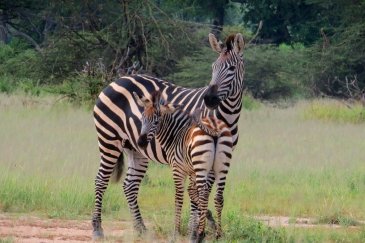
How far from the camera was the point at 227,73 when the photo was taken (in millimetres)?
8375

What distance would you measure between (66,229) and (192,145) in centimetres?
181

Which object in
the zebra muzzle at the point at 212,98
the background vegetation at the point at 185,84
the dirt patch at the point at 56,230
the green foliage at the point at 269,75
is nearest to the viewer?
the zebra muzzle at the point at 212,98

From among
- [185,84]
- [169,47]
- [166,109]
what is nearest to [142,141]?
[166,109]

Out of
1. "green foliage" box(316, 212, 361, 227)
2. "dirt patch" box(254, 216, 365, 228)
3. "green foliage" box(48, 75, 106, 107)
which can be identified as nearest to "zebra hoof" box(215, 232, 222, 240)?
"dirt patch" box(254, 216, 365, 228)

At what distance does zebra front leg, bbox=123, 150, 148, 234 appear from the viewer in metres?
8.91

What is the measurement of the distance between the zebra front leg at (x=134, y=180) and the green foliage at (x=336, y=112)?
11614mm

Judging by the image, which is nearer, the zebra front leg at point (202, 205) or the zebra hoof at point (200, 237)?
the zebra front leg at point (202, 205)

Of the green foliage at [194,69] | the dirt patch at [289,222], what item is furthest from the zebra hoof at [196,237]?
the green foliage at [194,69]

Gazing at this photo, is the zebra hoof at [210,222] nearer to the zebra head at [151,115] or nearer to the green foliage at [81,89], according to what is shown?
the zebra head at [151,115]

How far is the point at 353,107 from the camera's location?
871 inches

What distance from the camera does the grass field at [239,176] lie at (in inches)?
377

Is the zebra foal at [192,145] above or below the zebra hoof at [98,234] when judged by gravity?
above

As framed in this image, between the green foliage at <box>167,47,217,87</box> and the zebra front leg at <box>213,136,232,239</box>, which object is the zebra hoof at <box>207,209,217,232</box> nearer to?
the zebra front leg at <box>213,136,232,239</box>

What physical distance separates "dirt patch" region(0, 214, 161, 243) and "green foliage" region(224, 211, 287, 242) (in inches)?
26.2
